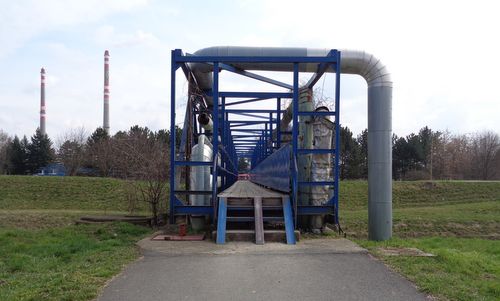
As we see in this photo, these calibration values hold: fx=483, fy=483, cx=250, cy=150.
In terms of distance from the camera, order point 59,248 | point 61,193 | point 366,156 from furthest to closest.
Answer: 1. point 366,156
2. point 61,193
3. point 59,248

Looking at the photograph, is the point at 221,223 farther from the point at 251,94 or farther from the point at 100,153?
the point at 100,153

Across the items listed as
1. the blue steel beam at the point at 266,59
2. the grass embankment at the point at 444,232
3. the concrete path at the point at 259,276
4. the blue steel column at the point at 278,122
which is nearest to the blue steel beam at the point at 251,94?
the blue steel beam at the point at 266,59

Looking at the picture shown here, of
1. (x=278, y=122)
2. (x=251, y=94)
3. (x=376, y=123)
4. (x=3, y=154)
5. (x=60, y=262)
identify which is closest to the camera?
(x=60, y=262)

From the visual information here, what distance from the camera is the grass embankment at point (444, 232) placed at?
5.99 meters

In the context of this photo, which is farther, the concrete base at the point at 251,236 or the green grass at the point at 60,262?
the concrete base at the point at 251,236

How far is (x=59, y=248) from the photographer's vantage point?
10.6 m

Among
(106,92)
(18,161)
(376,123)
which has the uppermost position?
(106,92)

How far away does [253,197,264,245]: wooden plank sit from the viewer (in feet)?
30.5

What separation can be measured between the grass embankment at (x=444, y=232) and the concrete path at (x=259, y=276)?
430mm

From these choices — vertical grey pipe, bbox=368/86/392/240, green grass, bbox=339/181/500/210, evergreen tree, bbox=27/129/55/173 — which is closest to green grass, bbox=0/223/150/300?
vertical grey pipe, bbox=368/86/392/240

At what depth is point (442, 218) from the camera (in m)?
22.5

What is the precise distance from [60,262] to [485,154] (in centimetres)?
6164

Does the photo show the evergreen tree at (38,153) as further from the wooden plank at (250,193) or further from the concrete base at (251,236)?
the concrete base at (251,236)

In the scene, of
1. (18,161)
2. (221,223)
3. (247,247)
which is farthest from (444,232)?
(18,161)
